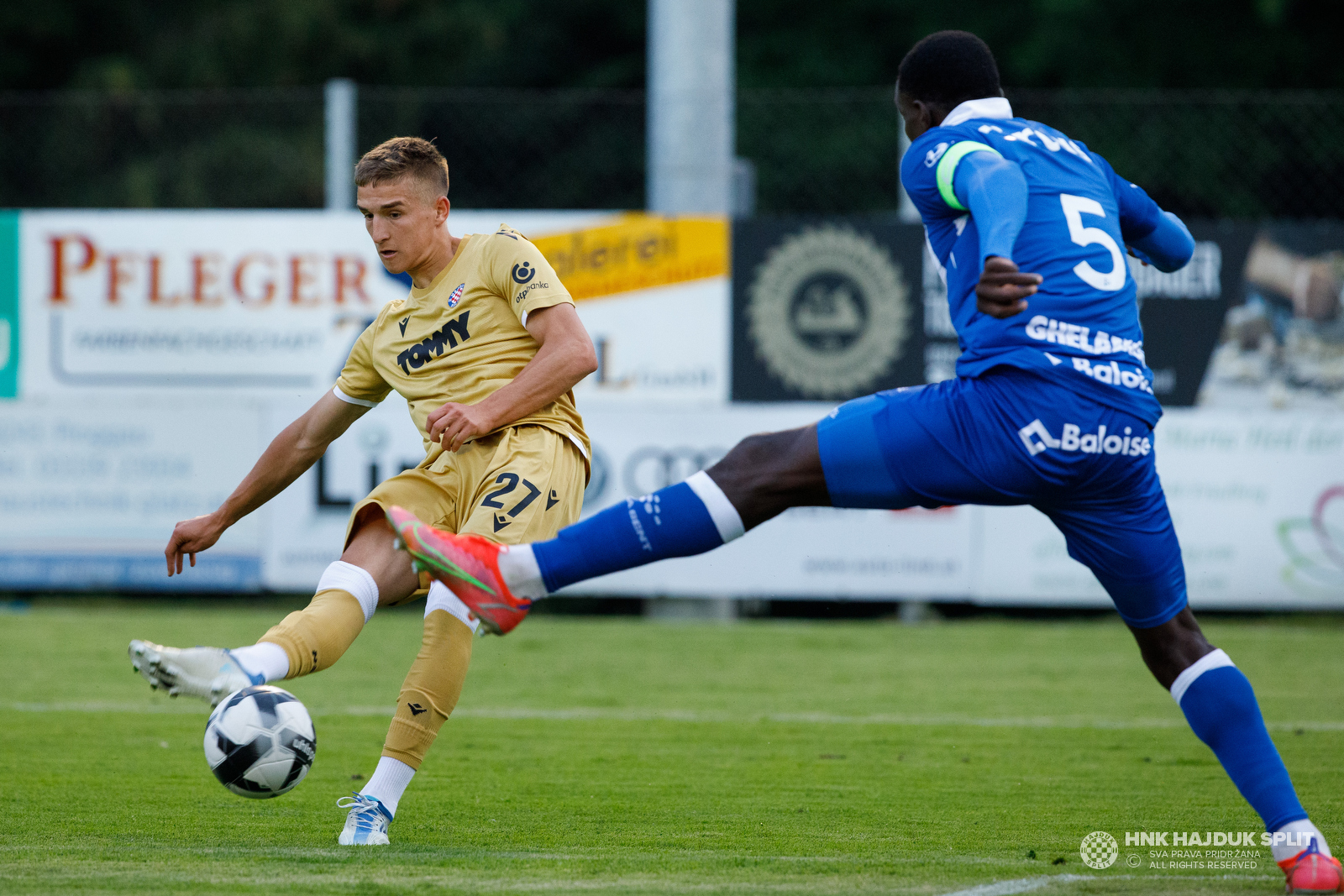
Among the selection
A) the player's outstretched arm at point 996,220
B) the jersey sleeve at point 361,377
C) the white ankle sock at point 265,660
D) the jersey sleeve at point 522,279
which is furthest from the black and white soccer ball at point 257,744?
the player's outstretched arm at point 996,220

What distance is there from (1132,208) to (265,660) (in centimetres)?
268

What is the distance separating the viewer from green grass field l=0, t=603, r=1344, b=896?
4234 mm

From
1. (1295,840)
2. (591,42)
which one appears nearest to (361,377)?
(1295,840)

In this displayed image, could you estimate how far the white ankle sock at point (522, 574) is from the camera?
380 cm

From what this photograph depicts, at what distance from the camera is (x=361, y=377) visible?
491 cm

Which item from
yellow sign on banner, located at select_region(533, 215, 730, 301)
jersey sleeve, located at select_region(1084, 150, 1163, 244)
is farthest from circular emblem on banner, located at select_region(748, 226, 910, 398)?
jersey sleeve, located at select_region(1084, 150, 1163, 244)

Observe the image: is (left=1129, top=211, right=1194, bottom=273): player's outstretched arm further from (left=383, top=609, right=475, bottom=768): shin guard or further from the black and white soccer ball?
the black and white soccer ball

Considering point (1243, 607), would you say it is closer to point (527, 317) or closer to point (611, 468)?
point (611, 468)

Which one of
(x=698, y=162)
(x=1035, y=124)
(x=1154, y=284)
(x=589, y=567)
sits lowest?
(x=589, y=567)

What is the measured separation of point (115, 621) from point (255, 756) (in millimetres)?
7426

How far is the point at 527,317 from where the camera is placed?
4.69 meters

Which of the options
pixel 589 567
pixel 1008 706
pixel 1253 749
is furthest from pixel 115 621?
pixel 1253 749

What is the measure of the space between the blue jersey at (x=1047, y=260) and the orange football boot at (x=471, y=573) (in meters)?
1.28

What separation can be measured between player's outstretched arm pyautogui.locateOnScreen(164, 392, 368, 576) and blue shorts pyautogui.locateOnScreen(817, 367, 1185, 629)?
1.83 metres
